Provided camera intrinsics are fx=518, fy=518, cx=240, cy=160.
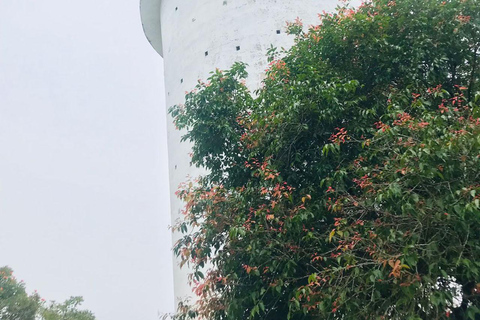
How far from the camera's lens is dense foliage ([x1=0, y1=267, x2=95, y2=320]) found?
46.9 ft

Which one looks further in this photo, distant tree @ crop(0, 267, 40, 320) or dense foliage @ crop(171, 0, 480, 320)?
distant tree @ crop(0, 267, 40, 320)

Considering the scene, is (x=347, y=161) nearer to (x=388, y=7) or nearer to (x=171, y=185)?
(x=388, y=7)

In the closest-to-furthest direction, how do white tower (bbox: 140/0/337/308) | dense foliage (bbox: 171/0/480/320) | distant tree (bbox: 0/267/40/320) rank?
dense foliage (bbox: 171/0/480/320)
white tower (bbox: 140/0/337/308)
distant tree (bbox: 0/267/40/320)

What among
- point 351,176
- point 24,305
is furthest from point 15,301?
point 351,176

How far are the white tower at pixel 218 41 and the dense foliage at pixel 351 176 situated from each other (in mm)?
5743

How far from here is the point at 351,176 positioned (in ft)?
21.1

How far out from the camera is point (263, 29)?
45.0 feet

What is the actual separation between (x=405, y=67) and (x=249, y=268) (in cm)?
328

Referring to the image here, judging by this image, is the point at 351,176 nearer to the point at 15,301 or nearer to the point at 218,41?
the point at 218,41

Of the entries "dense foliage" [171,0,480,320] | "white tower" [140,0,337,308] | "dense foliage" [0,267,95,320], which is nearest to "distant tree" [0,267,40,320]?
"dense foliage" [0,267,95,320]

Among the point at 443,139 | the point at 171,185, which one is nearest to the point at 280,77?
the point at 443,139

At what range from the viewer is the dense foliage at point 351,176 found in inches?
200

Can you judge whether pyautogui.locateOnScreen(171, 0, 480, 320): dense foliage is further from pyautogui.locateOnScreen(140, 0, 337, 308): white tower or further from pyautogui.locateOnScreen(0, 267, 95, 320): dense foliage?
pyautogui.locateOnScreen(0, 267, 95, 320): dense foliage

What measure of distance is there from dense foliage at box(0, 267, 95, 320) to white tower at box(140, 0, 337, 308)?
389 cm
